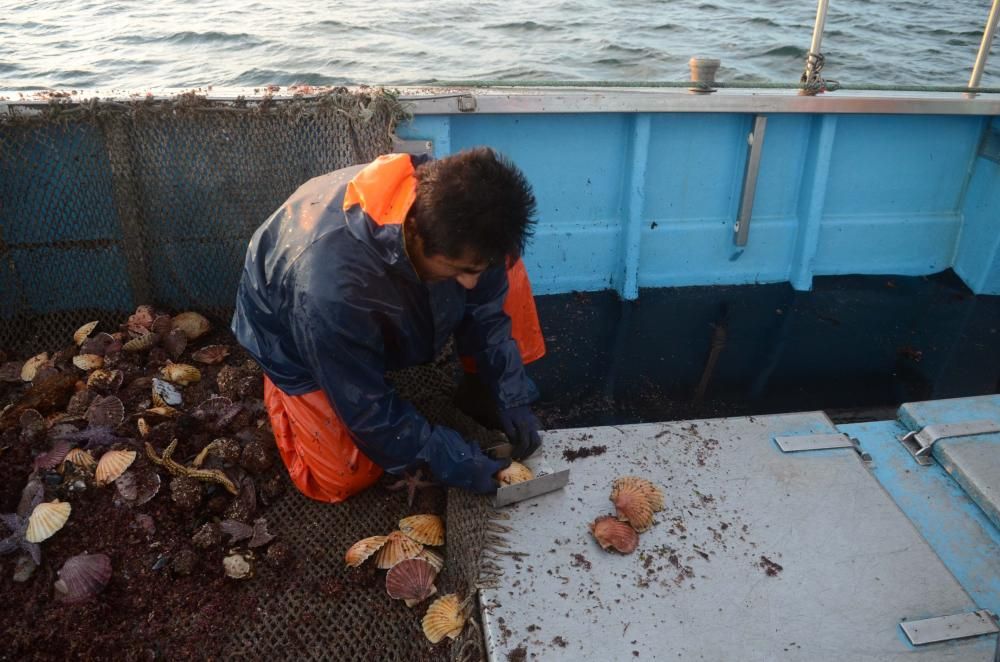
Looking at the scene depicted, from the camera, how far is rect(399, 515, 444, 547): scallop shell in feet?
7.55

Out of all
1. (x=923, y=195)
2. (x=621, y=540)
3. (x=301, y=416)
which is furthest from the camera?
(x=923, y=195)

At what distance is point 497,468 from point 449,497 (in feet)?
0.70

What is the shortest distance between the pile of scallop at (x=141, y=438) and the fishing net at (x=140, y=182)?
0.85ft

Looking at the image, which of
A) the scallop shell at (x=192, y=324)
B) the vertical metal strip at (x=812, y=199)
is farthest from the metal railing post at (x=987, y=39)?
the scallop shell at (x=192, y=324)

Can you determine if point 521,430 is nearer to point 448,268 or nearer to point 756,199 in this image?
point 448,268

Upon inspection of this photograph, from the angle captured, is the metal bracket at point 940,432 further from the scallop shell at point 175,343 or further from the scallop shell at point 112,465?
the scallop shell at point 175,343

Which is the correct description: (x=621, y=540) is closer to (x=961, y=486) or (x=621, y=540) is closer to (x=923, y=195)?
(x=961, y=486)

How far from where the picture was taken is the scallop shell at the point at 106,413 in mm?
2686

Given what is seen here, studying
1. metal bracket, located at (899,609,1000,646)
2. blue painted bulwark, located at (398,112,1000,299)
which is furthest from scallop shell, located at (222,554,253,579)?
blue painted bulwark, located at (398,112,1000,299)

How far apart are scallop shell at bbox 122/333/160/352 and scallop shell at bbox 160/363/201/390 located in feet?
0.58

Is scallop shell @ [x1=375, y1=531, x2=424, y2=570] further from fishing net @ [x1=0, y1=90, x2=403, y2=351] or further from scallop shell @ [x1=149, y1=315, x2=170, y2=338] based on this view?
fishing net @ [x1=0, y1=90, x2=403, y2=351]

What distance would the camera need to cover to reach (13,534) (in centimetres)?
226

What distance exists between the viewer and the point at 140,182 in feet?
10.5

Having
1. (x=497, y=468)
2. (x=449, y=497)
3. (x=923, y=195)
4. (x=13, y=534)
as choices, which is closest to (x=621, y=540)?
(x=497, y=468)
